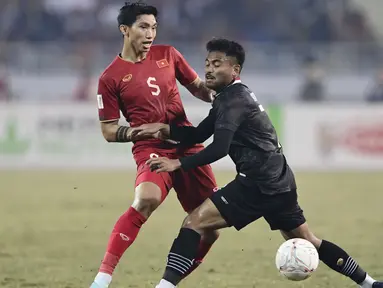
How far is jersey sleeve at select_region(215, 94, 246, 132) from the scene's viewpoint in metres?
6.08

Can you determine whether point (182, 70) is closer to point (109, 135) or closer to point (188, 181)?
point (109, 135)

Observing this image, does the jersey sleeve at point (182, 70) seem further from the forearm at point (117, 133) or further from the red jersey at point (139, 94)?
the forearm at point (117, 133)

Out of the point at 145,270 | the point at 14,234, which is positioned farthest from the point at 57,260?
the point at 14,234

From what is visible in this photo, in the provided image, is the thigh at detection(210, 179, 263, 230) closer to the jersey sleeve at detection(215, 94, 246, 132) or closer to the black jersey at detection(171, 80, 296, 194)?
the black jersey at detection(171, 80, 296, 194)

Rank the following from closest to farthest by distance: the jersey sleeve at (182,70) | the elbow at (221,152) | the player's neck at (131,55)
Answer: the elbow at (221,152) → the player's neck at (131,55) → the jersey sleeve at (182,70)

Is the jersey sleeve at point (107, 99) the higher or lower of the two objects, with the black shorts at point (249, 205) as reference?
higher

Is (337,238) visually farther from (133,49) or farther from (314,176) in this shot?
(314,176)

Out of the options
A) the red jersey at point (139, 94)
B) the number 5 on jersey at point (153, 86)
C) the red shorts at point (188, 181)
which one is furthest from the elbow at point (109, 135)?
the number 5 on jersey at point (153, 86)

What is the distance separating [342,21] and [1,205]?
12.4 meters

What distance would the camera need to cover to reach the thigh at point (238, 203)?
6223 millimetres

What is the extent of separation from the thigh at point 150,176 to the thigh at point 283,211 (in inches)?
33.7

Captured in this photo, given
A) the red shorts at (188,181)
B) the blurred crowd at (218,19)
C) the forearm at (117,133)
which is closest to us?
the forearm at (117,133)

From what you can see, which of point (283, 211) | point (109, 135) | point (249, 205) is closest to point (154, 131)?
point (109, 135)

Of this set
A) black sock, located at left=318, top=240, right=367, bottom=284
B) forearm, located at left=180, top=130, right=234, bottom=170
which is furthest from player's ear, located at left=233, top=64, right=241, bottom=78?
black sock, located at left=318, top=240, right=367, bottom=284
